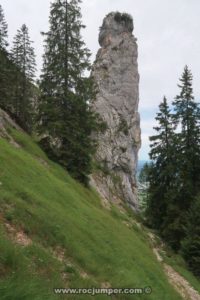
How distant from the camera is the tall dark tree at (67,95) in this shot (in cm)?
3319

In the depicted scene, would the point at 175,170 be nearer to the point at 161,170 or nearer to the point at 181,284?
the point at 161,170

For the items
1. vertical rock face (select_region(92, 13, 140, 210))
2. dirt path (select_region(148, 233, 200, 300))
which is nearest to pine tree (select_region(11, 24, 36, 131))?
vertical rock face (select_region(92, 13, 140, 210))

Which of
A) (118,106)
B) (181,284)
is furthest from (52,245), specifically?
(118,106)

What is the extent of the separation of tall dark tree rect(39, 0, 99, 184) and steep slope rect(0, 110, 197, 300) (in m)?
7.93

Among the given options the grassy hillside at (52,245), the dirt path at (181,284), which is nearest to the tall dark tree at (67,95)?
the grassy hillside at (52,245)

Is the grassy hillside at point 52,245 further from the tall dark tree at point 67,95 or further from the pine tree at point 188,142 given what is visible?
the pine tree at point 188,142

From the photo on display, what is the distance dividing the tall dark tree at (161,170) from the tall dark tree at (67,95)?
44.3 ft

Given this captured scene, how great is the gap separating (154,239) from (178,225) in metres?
3.71

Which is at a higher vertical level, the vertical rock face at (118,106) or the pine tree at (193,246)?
the vertical rock face at (118,106)

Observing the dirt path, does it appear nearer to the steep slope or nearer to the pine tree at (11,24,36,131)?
the steep slope

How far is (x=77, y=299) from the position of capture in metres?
11.4

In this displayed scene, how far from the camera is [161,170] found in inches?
1825

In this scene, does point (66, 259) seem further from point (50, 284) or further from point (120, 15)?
point (120, 15)

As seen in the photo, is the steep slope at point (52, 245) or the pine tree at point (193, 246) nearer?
the steep slope at point (52, 245)
